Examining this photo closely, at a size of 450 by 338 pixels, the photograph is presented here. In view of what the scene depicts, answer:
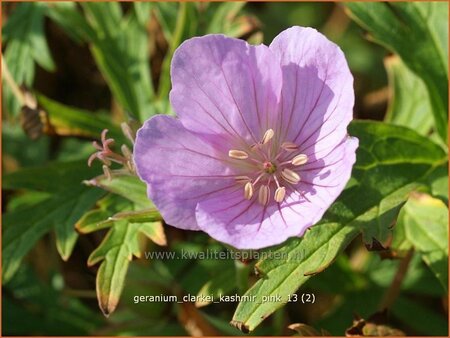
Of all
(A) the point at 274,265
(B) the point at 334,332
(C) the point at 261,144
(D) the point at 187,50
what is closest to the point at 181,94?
(D) the point at 187,50

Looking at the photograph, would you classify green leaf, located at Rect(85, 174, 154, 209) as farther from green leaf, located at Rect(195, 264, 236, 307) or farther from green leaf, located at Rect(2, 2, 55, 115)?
green leaf, located at Rect(2, 2, 55, 115)

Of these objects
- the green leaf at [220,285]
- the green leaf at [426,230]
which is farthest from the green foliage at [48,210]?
the green leaf at [426,230]

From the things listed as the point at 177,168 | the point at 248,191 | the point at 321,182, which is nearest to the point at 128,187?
the point at 177,168

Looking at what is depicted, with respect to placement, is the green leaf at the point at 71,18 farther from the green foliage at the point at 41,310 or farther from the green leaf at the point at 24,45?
the green foliage at the point at 41,310

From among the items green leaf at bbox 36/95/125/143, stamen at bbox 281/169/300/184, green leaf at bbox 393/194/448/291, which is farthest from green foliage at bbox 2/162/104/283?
green leaf at bbox 393/194/448/291

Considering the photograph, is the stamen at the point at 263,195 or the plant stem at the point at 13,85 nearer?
the stamen at the point at 263,195

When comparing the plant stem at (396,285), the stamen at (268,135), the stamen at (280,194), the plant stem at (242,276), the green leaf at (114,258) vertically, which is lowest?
the plant stem at (396,285)
